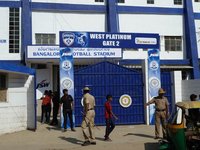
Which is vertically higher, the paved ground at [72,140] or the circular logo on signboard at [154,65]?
the circular logo on signboard at [154,65]

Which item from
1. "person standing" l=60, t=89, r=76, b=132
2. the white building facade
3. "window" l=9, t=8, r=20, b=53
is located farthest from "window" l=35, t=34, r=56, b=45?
"person standing" l=60, t=89, r=76, b=132

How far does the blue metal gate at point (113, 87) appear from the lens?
18.2m

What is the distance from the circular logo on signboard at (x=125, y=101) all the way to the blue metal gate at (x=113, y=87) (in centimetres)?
14

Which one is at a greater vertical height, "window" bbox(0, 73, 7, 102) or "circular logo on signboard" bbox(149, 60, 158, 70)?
"circular logo on signboard" bbox(149, 60, 158, 70)

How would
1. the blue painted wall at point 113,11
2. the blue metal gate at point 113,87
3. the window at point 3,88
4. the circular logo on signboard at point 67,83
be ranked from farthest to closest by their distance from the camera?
the blue painted wall at point 113,11 → the blue metal gate at point 113,87 → the circular logo on signboard at point 67,83 → the window at point 3,88

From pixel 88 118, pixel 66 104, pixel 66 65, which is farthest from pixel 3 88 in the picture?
pixel 88 118

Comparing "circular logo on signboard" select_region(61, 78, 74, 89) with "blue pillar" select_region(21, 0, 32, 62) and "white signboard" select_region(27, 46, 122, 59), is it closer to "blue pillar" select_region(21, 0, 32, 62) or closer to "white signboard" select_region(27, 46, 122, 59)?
"white signboard" select_region(27, 46, 122, 59)

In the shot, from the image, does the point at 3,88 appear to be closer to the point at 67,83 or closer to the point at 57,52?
the point at 67,83

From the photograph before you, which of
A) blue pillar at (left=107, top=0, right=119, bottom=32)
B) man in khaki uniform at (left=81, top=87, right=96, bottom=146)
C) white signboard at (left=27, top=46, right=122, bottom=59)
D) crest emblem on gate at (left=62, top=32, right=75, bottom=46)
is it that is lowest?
man in khaki uniform at (left=81, top=87, right=96, bottom=146)

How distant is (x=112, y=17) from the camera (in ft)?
108

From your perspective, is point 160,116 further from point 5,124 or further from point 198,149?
point 5,124

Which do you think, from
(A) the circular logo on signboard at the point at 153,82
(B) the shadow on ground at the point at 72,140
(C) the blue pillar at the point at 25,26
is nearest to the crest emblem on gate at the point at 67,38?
(A) the circular logo on signboard at the point at 153,82

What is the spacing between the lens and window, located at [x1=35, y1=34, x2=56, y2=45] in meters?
32.7

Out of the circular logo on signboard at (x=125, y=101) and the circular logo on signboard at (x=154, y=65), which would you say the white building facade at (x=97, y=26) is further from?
the circular logo on signboard at (x=125, y=101)
